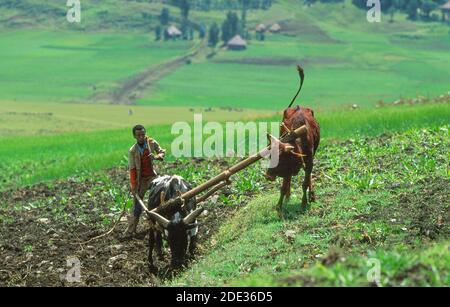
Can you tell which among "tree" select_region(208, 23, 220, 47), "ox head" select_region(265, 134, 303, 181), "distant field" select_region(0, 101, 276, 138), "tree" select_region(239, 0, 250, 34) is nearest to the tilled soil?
"ox head" select_region(265, 134, 303, 181)

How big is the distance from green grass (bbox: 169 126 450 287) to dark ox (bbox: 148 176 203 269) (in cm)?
33

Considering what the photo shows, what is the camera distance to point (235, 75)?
100 metres

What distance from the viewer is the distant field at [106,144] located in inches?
998

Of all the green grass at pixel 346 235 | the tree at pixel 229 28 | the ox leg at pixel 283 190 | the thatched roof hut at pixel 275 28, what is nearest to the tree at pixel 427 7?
the thatched roof hut at pixel 275 28

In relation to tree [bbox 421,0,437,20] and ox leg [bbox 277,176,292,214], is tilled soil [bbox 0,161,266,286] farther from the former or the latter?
tree [bbox 421,0,437,20]

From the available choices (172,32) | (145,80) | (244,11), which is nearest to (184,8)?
(244,11)

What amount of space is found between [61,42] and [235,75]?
31392mm

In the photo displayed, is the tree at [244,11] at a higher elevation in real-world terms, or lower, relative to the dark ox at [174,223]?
lower

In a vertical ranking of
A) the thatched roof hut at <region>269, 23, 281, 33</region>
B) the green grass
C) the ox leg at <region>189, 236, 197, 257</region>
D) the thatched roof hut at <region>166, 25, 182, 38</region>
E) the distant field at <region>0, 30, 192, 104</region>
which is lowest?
the distant field at <region>0, 30, 192, 104</region>

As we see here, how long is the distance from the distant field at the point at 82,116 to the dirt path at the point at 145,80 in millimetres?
5332

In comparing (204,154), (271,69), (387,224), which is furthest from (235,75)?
(387,224)

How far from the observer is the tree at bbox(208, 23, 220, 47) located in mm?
114000

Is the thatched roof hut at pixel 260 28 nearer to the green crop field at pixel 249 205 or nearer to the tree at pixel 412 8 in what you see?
the tree at pixel 412 8

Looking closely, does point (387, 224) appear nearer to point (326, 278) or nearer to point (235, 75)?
point (326, 278)
